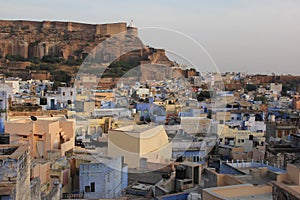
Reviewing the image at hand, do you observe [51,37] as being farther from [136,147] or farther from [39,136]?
[39,136]

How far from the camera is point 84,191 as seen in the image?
593cm

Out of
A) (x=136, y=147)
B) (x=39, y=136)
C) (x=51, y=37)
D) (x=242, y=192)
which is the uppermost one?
(x=51, y=37)

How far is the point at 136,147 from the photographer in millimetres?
7914

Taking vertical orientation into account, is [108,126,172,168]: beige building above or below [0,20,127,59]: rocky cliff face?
below

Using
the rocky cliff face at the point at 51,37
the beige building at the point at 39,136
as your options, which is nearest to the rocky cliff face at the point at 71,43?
the rocky cliff face at the point at 51,37

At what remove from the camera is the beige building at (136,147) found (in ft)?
25.9

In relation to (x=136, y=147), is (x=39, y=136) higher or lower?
higher

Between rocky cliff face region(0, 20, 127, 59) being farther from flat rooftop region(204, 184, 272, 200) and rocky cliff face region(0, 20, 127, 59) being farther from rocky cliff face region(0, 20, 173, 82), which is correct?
flat rooftop region(204, 184, 272, 200)

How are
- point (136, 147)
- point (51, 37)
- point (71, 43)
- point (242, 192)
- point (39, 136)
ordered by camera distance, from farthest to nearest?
point (51, 37)
point (71, 43)
point (136, 147)
point (39, 136)
point (242, 192)

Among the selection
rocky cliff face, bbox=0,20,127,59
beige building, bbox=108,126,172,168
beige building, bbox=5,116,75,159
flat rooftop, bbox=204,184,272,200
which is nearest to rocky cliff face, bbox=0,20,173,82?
rocky cliff face, bbox=0,20,127,59

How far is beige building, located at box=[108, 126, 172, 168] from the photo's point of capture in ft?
25.9

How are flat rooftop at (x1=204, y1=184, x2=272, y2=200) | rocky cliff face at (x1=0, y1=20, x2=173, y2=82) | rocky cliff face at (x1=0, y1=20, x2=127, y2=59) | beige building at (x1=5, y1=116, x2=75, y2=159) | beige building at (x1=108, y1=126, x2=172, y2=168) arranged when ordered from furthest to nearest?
rocky cliff face at (x1=0, y1=20, x2=127, y2=59), rocky cliff face at (x1=0, y1=20, x2=173, y2=82), beige building at (x1=108, y1=126, x2=172, y2=168), beige building at (x1=5, y1=116, x2=75, y2=159), flat rooftop at (x1=204, y1=184, x2=272, y2=200)

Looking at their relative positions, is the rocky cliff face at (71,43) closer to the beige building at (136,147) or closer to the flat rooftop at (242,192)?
the beige building at (136,147)

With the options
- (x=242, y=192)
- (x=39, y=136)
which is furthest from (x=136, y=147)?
(x=242, y=192)
